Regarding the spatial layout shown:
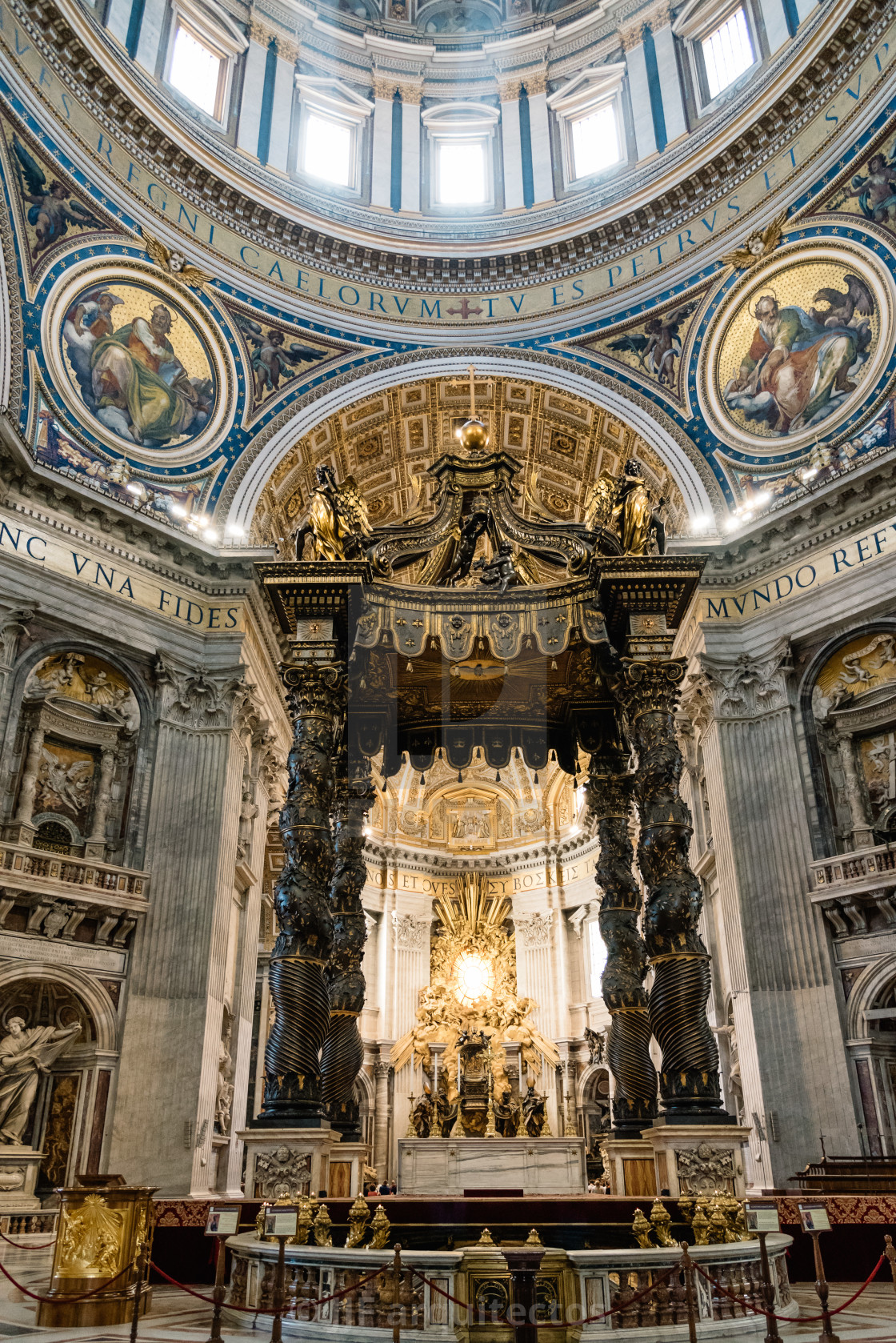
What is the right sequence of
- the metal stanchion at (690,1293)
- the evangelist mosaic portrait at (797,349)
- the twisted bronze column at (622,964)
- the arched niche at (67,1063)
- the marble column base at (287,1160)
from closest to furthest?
the metal stanchion at (690,1293) → the marble column base at (287,1160) → the twisted bronze column at (622,964) → the arched niche at (67,1063) → the evangelist mosaic portrait at (797,349)

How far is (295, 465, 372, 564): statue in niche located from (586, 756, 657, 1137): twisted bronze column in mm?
3216

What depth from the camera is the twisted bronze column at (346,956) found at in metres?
9.13

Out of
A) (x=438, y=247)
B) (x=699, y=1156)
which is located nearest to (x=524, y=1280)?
(x=699, y=1156)

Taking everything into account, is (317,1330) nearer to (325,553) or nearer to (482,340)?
(325,553)

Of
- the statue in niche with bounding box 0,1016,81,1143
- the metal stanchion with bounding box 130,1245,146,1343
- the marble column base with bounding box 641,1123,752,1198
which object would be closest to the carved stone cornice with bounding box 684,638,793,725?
the marble column base with bounding box 641,1123,752,1198

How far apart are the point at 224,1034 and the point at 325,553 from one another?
8562 mm

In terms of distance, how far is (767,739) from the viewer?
14023mm

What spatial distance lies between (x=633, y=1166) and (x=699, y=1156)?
2.10 meters

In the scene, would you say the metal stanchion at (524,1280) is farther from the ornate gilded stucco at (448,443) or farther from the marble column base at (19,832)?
the ornate gilded stucco at (448,443)

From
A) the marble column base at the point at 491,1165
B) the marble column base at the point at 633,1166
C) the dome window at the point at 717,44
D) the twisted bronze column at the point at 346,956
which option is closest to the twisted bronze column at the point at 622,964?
the marble column base at the point at 633,1166

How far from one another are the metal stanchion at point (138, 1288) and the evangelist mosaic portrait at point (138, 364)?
37.5 feet

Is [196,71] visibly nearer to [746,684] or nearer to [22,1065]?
[746,684]

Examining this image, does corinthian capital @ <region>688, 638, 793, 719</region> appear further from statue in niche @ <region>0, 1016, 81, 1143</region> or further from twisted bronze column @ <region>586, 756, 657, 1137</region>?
statue in niche @ <region>0, 1016, 81, 1143</region>

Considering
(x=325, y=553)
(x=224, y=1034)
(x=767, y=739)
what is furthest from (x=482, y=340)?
(x=224, y=1034)
